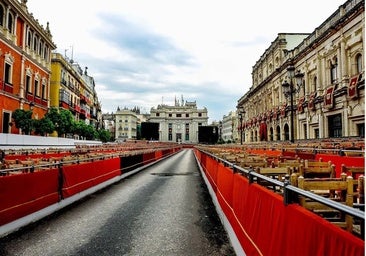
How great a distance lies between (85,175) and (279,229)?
28.6 feet

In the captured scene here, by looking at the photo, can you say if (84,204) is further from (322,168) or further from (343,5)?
(343,5)

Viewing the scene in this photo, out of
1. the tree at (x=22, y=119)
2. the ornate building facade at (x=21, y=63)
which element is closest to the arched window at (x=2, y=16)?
the ornate building facade at (x=21, y=63)

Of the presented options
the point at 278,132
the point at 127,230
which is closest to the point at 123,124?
the point at 278,132

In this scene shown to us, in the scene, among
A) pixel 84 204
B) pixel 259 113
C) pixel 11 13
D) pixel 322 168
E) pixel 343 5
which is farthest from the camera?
pixel 259 113

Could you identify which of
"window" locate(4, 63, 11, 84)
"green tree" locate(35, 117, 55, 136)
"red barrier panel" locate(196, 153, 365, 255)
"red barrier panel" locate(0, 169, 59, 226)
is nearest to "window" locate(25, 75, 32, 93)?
"window" locate(4, 63, 11, 84)

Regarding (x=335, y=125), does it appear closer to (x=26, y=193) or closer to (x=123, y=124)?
(x=26, y=193)

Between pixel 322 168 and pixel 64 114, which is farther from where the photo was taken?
pixel 64 114

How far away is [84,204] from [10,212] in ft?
8.44

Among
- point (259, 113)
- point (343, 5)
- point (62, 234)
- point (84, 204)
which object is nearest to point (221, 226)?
point (62, 234)

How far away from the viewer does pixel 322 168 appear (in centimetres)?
562

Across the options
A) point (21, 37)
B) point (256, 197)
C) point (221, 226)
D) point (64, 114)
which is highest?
point (21, 37)

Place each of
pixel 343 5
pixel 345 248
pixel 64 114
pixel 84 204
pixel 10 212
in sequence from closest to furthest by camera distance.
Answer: pixel 345 248 → pixel 10 212 → pixel 84 204 → pixel 343 5 → pixel 64 114

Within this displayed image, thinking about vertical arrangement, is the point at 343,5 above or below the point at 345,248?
above

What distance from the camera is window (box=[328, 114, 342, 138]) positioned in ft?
91.5
